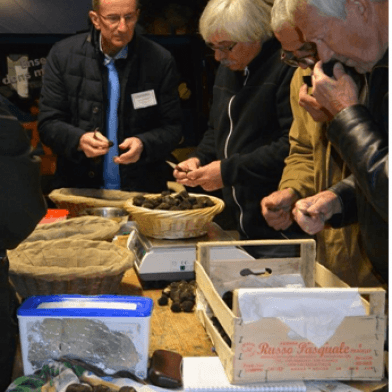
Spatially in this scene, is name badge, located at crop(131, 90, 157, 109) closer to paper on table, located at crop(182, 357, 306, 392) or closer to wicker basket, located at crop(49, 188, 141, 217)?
wicker basket, located at crop(49, 188, 141, 217)

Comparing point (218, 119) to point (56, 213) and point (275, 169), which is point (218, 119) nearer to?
point (275, 169)

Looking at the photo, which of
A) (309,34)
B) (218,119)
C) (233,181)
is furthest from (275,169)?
(309,34)

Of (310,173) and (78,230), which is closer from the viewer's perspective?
(310,173)

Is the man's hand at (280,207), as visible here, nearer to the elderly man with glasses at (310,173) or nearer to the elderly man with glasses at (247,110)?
the elderly man with glasses at (310,173)

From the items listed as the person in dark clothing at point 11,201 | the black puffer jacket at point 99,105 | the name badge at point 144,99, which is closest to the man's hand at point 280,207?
the person in dark clothing at point 11,201

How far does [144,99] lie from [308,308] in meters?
2.64

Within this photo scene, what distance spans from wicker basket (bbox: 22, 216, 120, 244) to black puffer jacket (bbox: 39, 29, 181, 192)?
114 cm

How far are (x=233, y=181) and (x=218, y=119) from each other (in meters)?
0.38

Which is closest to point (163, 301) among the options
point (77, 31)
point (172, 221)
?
point (172, 221)

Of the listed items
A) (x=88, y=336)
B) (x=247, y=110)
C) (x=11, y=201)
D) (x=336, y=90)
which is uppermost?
(x=336, y=90)

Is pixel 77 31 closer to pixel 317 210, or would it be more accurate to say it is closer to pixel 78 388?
pixel 317 210

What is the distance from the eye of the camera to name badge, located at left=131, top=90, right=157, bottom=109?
3.73 m

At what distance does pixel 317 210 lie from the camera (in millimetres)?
1859

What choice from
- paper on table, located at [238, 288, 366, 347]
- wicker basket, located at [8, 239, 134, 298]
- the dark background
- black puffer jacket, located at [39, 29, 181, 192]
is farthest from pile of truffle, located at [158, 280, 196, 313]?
the dark background
